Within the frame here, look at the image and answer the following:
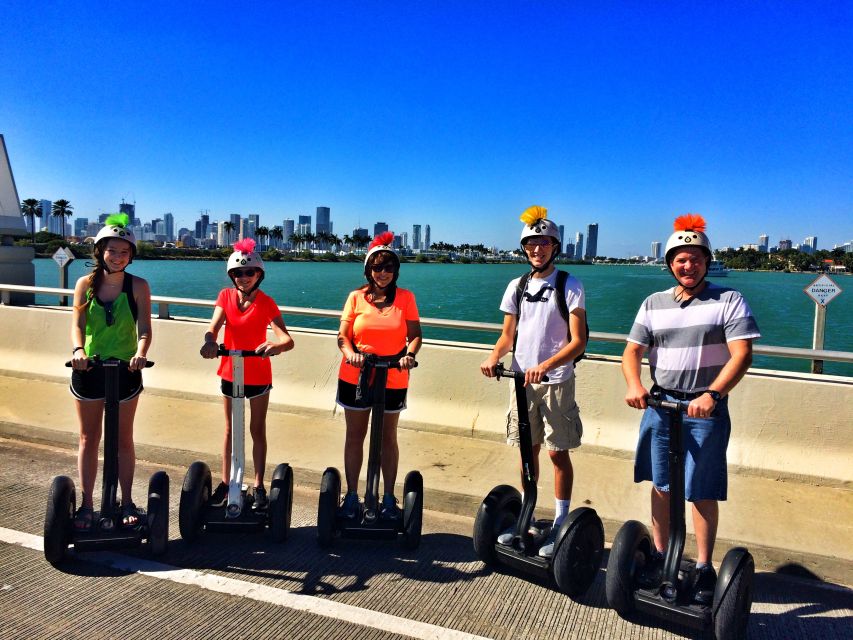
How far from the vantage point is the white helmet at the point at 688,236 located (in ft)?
11.2

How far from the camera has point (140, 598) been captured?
11.6 feet

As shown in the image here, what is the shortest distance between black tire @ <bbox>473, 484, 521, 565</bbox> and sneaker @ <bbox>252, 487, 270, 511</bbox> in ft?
4.69

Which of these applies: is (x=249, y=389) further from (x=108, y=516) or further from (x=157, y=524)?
(x=108, y=516)

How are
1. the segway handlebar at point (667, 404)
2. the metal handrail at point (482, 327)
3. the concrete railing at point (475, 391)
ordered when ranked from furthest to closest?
the metal handrail at point (482, 327) < the concrete railing at point (475, 391) < the segway handlebar at point (667, 404)

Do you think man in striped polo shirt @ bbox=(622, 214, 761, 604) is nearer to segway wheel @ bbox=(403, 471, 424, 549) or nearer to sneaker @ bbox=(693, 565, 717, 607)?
sneaker @ bbox=(693, 565, 717, 607)

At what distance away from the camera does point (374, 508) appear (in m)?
4.26

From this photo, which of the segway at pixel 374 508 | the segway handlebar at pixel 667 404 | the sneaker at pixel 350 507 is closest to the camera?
the segway handlebar at pixel 667 404

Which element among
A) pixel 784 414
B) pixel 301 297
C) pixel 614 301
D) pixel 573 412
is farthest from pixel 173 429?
pixel 614 301

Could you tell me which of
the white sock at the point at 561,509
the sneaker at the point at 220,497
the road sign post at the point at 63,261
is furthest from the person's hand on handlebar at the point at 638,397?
the road sign post at the point at 63,261

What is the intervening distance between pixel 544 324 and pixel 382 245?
118 centimetres

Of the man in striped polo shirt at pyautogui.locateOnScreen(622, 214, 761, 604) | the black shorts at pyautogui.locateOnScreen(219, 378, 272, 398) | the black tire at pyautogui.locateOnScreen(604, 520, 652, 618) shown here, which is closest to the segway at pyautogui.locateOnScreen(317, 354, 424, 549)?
the black shorts at pyautogui.locateOnScreen(219, 378, 272, 398)

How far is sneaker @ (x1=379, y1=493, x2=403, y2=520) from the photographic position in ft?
13.9

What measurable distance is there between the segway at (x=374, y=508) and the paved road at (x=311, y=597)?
0.46ft

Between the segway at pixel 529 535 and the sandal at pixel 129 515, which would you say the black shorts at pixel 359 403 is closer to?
the segway at pixel 529 535
